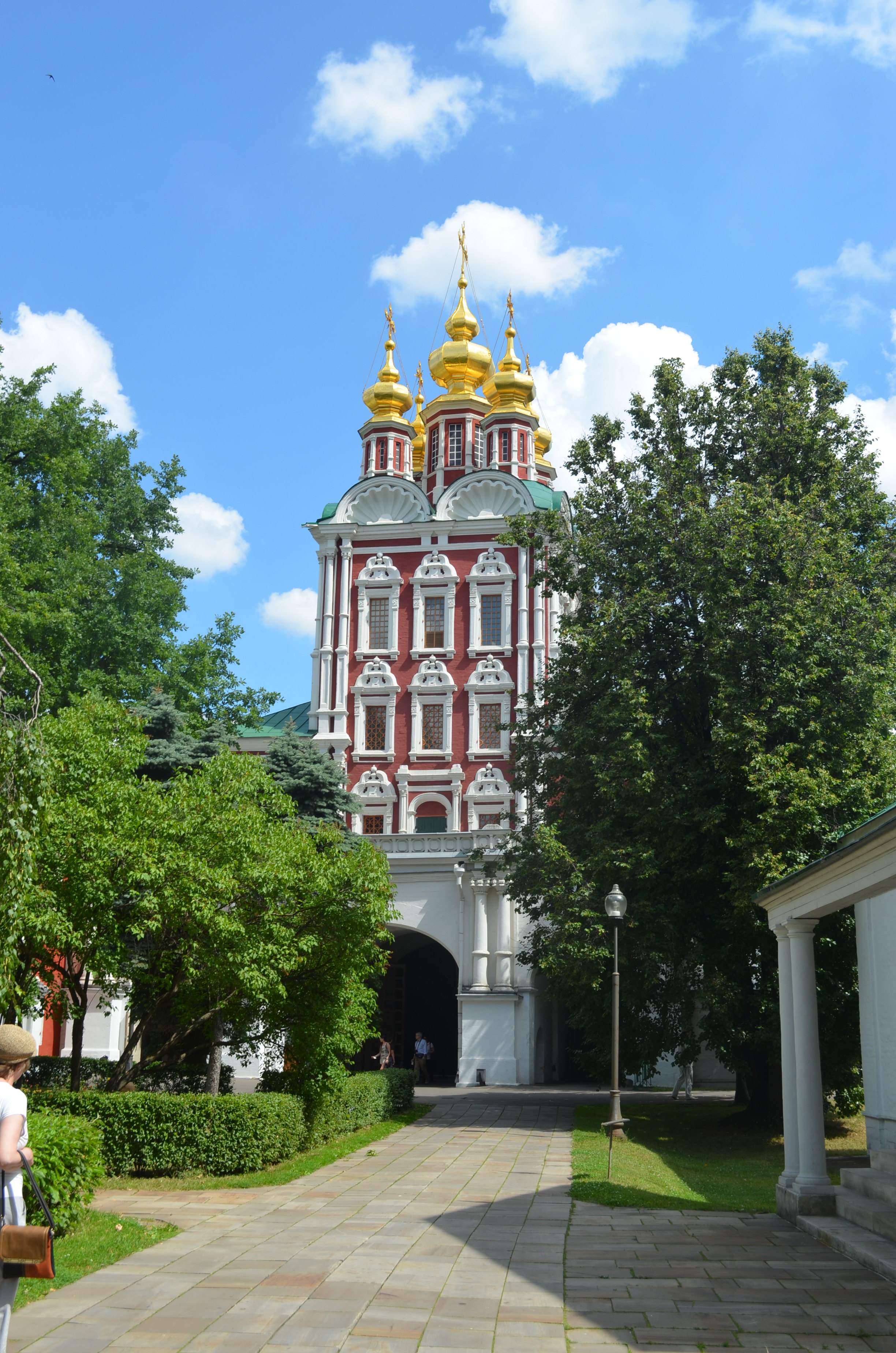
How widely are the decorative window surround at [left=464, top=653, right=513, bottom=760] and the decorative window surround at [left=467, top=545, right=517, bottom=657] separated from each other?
1.50ft

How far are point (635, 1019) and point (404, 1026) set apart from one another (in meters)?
14.9

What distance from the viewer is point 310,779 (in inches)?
1053

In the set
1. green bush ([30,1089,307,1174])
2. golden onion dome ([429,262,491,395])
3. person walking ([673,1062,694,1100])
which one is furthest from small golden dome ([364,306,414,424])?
green bush ([30,1089,307,1174])

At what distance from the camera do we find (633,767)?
64.7 ft

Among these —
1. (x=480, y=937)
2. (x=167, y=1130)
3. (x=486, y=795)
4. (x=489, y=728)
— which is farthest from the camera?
(x=489, y=728)

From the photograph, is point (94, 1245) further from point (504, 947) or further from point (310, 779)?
point (504, 947)

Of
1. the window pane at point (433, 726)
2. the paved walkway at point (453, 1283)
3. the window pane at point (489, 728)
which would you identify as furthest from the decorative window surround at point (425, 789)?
the paved walkway at point (453, 1283)

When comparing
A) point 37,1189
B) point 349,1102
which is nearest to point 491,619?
point 349,1102

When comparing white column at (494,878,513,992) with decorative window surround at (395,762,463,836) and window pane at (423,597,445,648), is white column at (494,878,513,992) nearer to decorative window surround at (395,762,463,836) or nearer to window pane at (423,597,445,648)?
decorative window surround at (395,762,463,836)

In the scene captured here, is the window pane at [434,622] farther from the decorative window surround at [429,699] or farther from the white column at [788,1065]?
the white column at [788,1065]

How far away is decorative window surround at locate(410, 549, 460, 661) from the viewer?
37188 millimetres

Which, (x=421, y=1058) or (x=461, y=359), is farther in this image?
(x=461, y=359)

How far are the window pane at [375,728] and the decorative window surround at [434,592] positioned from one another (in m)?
2.10

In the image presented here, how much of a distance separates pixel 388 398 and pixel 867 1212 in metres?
36.7
